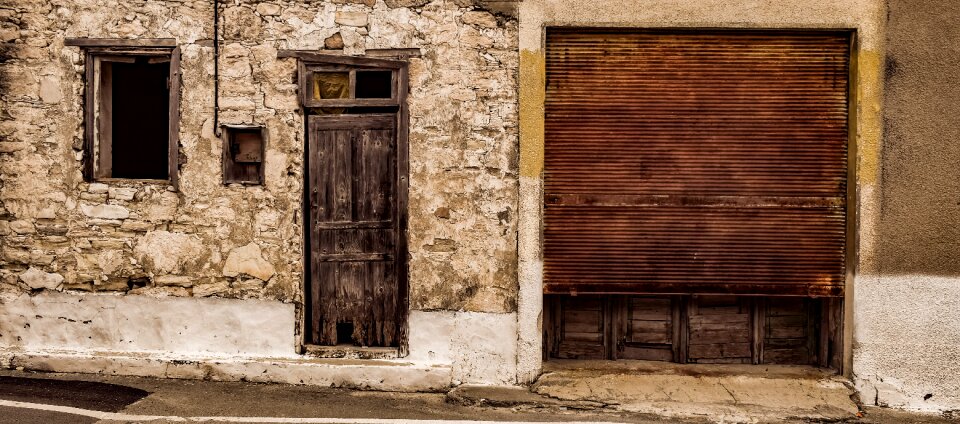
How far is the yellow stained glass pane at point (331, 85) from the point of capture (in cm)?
632

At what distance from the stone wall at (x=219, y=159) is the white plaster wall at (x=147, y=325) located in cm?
11

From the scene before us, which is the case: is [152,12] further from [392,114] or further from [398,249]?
[398,249]

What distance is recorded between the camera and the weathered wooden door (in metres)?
6.30

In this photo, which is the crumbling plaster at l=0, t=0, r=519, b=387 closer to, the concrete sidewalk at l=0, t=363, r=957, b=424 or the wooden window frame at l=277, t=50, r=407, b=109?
the wooden window frame at l=277, t=50, r=407, b=109

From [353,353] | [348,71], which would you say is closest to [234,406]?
[353,353]

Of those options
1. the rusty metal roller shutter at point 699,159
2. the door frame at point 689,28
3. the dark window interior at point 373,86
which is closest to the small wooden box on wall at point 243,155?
the dark window interior at point 373,86

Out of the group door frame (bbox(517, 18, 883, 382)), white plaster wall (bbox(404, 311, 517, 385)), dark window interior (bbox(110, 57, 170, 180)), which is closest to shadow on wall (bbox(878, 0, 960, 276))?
door frame (bbox(517, 18, 883, 382))

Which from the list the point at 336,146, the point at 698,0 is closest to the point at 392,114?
the point at 336,146

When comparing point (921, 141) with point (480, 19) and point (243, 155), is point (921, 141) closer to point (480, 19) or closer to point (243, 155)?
point (480, 19)

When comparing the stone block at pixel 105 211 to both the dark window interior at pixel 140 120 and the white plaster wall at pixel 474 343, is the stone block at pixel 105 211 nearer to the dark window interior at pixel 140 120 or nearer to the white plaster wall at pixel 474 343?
the dark window interior at pixel 140 120

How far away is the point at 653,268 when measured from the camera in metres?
6.21

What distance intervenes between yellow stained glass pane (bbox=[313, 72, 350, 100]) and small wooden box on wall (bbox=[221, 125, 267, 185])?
2.04 feet

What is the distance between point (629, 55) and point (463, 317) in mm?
2636

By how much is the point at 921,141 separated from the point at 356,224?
473cm
